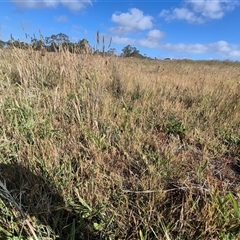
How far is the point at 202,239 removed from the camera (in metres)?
1.16

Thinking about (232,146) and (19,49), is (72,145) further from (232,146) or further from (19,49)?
(19,49)

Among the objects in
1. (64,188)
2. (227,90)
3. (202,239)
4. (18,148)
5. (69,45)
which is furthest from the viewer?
(69,45)

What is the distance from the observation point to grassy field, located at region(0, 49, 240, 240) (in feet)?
4.09

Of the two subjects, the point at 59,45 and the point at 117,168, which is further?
the point at 59,45

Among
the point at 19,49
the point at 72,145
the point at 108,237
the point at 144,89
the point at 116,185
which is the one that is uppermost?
the point at 19,49

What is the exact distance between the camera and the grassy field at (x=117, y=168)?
125 centimetres

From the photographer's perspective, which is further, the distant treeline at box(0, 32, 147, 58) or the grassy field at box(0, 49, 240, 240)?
the distant treeline at box(0, 32, 147, 58)

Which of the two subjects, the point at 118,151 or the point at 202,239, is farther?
the point at 118,151

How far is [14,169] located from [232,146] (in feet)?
6.74

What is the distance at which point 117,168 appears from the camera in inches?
66.7

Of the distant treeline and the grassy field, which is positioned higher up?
the distant treeline

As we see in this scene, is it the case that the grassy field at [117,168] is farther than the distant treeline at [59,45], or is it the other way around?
the distant treeline at [59,45]

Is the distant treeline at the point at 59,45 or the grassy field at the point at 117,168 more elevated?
the distant treeline at the point at 59,45

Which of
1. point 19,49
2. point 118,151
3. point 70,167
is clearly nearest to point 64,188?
point 70,167
